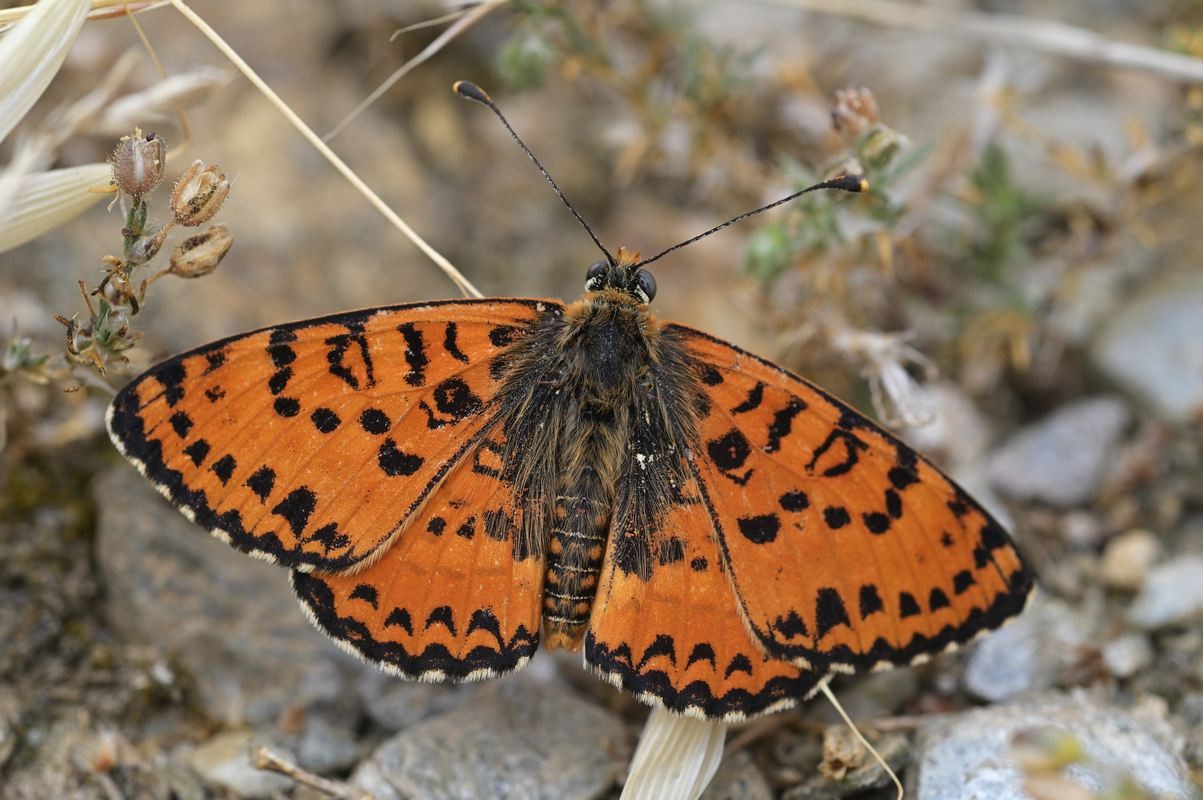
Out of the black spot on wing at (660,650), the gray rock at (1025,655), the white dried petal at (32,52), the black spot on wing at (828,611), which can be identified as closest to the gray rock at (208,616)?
the black spot on wing at (660,650)

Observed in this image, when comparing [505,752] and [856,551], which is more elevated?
[856,551]

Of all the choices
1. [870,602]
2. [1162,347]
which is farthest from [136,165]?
[1162,347]

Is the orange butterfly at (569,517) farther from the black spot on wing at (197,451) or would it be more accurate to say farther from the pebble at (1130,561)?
the pebble at (1130,561)

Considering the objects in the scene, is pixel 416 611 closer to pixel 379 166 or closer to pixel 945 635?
pixel 945 635

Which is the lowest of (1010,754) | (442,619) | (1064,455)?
(1010,754)

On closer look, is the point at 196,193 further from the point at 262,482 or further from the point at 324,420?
the point at 262,482
